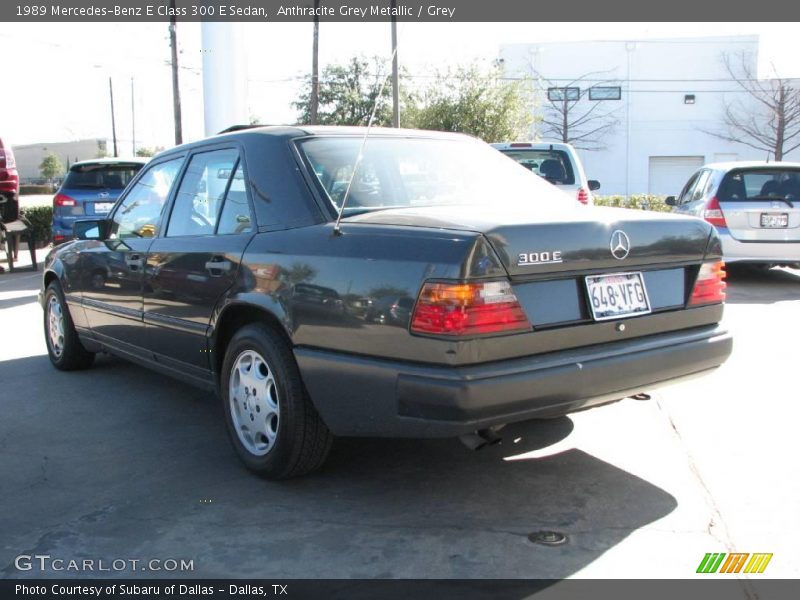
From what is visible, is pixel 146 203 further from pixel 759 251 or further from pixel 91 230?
pixel 759 251

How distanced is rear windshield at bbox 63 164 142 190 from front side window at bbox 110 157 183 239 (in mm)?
8265

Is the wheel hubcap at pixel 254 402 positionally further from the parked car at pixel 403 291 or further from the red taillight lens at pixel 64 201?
the red taillight lens at pixel 64 201

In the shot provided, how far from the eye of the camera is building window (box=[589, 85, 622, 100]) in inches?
1609

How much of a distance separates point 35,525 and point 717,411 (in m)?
3.77

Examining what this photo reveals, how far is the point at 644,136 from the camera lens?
41.6 meters

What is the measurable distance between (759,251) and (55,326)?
805 centimetres

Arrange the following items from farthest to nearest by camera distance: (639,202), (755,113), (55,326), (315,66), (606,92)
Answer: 1. (606,92)
2. (755,113)
3. (639,202)
4. (315,66)
5. (55,326)

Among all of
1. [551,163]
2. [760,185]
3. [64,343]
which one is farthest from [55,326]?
[760,185]

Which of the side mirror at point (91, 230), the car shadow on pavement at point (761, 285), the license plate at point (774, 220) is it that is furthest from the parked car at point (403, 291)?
the license plate at point (774, 220)

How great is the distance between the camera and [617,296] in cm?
345

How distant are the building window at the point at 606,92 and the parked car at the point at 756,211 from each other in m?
32.4

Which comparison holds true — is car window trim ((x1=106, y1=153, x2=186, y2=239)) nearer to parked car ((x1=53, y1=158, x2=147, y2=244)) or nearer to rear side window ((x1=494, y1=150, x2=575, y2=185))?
rear side window ((x1=494, y1=150, x2=575, y2=185))

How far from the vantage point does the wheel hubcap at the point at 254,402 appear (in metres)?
3.78

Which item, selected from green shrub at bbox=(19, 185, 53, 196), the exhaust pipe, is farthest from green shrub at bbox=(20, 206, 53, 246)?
green shrub at bbox=(19, 185, 53, 196)
